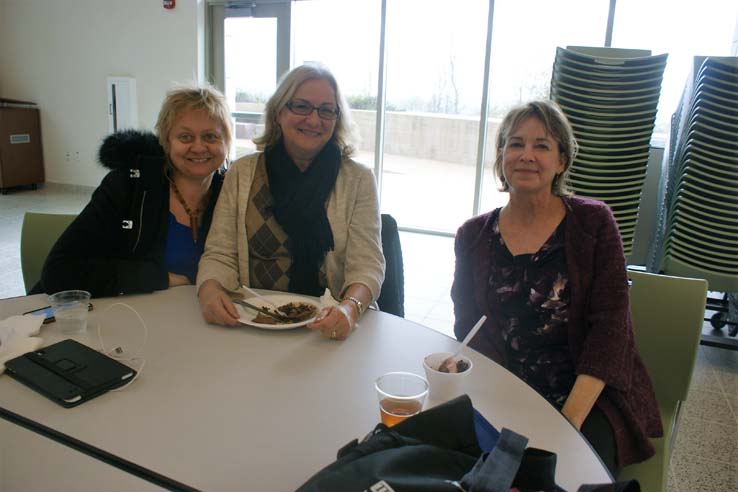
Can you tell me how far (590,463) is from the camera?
879 mm

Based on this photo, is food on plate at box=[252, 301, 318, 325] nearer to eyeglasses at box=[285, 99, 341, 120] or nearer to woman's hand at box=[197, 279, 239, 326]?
woman's hand at box=[197, 279, 239, 326]

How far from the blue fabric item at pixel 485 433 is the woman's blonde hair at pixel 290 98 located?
115 cm

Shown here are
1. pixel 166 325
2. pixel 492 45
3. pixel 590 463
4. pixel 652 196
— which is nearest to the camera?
pixel 590 463

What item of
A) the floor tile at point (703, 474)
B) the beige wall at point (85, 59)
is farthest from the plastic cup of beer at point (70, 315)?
the beige wall at point (85, 59)

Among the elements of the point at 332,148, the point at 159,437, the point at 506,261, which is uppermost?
the point at 332,148

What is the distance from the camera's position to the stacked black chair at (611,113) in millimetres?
2682

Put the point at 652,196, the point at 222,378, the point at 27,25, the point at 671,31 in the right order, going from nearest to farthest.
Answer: the point at 222,378, the point at 652,196, the point at 671,31, the point at 27,25

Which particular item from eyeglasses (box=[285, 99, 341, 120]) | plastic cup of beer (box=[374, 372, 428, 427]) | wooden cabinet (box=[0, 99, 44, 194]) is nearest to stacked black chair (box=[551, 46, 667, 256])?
eyeglasses (box=[285, 99, 341, 120])

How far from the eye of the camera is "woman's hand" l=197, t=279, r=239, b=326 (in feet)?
4.46

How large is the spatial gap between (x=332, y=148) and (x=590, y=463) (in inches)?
49.1

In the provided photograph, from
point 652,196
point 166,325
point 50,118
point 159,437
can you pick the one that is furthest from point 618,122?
point 50,118

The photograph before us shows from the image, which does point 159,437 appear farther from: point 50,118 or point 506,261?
point 50,118

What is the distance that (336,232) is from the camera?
5.66ft

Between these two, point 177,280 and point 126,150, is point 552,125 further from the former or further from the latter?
point 126,150
